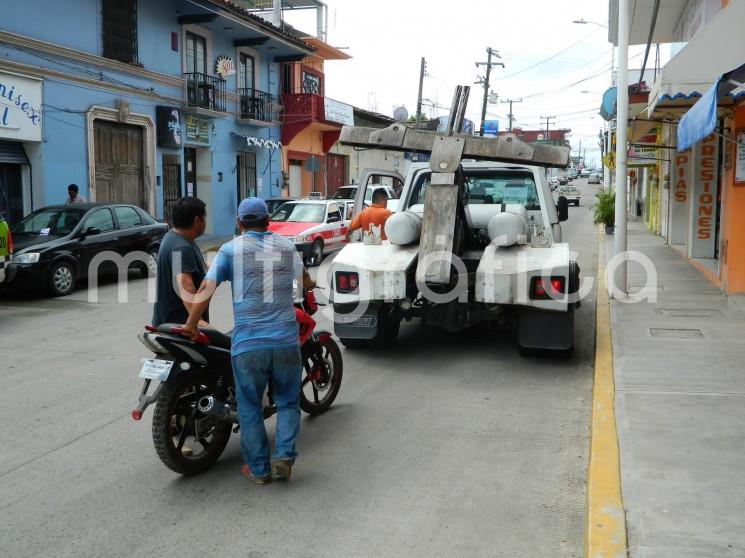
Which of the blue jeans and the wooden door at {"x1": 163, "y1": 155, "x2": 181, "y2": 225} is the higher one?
the wooden door at {"x1": 163, "y1": 155, "x2": 181, "y2": 225}

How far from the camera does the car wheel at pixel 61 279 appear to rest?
41.0ft

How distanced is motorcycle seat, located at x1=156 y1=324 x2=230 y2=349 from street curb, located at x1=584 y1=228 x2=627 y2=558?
8.07 feet

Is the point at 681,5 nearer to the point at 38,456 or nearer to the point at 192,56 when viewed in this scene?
the point at 192,56

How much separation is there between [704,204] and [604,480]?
1299 centimetres

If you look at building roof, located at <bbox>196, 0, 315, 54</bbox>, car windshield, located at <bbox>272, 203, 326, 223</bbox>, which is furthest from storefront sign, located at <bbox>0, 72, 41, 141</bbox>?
building roof, located at <bbox>196, 0, 315, 54</bbox>

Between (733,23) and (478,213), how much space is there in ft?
18.1

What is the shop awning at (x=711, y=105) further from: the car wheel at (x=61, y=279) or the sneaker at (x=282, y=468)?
the car wheel at (x=61, y=279)

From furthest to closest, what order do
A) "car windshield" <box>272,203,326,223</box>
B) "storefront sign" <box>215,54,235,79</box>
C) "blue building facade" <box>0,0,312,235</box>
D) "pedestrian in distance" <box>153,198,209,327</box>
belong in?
"storefront sign" <box>215,54,235,79</box> < "car windshield" <box>272,203,326,223</box> < "blue building facade" <box>0,0,312,235</box> < "pedestrian in distance" <box>153,198,209,327</box>

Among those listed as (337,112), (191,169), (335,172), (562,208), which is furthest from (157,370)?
(335,172)

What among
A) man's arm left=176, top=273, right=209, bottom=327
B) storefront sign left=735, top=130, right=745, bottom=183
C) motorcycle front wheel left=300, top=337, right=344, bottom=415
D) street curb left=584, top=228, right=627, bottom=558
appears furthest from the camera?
storefront sign left=735, top=130, right=745, bottom=183

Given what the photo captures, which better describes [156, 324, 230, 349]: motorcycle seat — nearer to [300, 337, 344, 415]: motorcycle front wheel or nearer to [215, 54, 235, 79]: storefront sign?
[300, 337, 344, 415]: motorcycle front wheel

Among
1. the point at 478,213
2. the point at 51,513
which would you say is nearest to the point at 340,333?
the point at 478,213

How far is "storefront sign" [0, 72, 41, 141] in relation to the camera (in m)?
15.8

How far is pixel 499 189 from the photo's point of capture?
30.8ft
